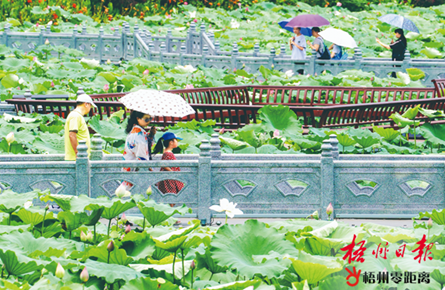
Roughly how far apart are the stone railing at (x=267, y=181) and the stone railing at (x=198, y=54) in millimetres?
8718

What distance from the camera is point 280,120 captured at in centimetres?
875

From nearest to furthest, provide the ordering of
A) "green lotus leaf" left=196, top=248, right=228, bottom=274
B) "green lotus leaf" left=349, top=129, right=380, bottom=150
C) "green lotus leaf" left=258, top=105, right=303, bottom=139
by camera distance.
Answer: "green lotus leaf" left=196, top=248, right=228, bottom=274, "green lotus leaf" left=349, top=129, right=380, bottom=150, "green lotus leaf" left=258, top=105, right=303, bottom=139

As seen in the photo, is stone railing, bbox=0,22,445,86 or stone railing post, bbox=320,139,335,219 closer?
stone railing post, bbox=320,139,335,219

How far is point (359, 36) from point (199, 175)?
18.0m

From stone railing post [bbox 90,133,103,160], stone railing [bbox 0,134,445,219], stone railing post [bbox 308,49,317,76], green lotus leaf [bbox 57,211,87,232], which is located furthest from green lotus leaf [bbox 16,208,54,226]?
stone railing post [bbox 308,49,317,76]

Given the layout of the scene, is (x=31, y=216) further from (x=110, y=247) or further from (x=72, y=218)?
(x=110, y=247)

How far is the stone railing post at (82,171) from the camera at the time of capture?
241 inches

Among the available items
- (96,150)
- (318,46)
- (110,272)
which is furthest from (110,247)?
(318,46)

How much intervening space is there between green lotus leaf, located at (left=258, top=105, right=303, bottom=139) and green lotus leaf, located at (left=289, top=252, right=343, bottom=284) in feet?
17.1

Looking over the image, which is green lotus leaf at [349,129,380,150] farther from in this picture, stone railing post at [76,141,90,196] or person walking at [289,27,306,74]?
person walking at [289,27,306,74]

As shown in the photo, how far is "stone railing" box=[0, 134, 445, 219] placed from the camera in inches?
243

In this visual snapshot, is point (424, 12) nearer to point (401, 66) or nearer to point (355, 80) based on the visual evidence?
point (401, 66)

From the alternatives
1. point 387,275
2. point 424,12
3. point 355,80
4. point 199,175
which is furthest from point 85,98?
point 424,12

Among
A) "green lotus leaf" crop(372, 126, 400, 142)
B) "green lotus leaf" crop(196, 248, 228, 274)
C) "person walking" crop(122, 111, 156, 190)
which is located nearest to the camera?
"green lotus leaf" crop(196, 248, 228, 274)
